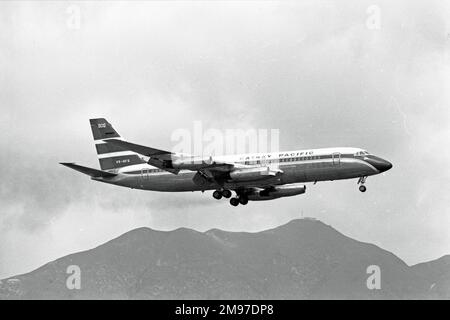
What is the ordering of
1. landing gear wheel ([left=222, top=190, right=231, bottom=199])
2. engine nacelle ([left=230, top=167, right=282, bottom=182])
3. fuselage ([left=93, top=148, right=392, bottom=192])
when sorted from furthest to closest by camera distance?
1. landing gear wheel ([left=222, top=190, right=231, bottom=199])
2. engine nacelle ([left=230, top=167, right=282, bottom=182])
3. fuselage ([left=93, top=148, right=392, bottom=192])

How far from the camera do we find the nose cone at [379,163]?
85562 mm


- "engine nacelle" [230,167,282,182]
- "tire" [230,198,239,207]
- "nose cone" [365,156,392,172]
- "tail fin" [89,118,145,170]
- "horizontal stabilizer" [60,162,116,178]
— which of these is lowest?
"tire" [230,198,239,207]

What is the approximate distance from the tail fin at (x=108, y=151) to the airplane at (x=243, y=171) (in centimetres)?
273

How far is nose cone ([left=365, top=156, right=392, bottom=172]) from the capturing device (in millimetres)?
85562

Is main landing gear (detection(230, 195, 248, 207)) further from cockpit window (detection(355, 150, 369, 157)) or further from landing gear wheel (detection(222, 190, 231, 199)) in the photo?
cockpit window (detection(355, 150, 369, 157))

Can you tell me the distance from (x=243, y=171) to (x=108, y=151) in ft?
75.3

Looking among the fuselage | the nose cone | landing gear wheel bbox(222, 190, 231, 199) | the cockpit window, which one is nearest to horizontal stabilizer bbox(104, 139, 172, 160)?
the fuselage
